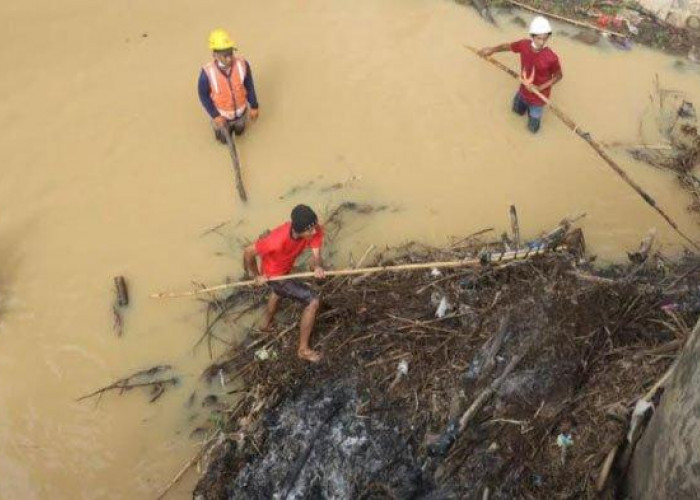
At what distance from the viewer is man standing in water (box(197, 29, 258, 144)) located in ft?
19.3

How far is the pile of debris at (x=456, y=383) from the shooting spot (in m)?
3.87

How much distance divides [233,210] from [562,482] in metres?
3.67

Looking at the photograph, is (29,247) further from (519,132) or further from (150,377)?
(519,132)

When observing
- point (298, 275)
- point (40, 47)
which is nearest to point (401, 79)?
point (298, 275)

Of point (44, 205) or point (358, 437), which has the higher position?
point (44, 205)

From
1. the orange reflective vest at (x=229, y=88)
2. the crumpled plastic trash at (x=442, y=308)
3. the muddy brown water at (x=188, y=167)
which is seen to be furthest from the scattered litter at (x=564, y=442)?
the orange reflective vest at (x=229, y=88)

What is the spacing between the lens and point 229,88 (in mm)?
6078

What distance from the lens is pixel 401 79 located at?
7.12 metres

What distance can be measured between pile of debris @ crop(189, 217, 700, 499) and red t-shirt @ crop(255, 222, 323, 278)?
0.59 m

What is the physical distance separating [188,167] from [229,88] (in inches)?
34.5

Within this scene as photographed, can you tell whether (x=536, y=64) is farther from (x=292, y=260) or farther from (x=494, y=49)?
(x=292, y=260)

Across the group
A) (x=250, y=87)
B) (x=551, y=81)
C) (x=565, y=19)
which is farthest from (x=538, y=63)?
(x=250, y=87)

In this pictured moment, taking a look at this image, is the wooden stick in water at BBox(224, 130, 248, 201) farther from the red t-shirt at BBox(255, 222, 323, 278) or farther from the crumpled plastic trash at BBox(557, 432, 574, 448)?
the crumpled plastic trash at BBox(557, 432, 574, 448)

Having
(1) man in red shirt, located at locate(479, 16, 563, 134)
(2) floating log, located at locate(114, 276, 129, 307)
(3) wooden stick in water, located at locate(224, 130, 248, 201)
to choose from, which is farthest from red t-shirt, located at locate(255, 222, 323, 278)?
(1) man in red shirt, located at locate(479, 16, 563, 134)
